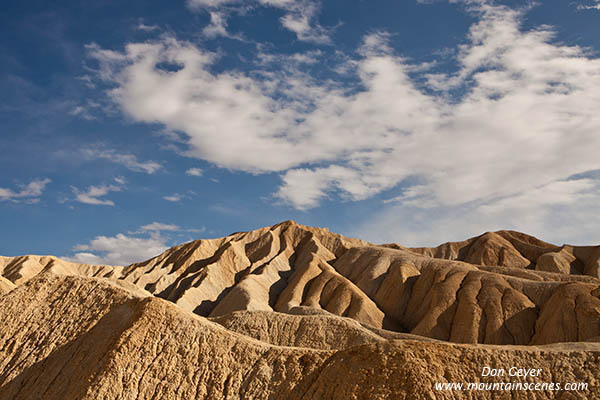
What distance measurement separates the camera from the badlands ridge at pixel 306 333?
20.9 m

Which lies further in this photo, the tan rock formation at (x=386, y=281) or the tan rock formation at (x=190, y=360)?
the tan rock formation at (x=386, y=281)

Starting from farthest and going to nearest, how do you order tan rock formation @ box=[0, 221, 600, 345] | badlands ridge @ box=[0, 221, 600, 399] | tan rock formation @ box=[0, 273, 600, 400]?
tan rock formation @ box=[0, 221, 600, 345] → badlands ridge @ box=[0, 221, 600, 399] → tan rock formation @ box=[0, 273, 600, 400]

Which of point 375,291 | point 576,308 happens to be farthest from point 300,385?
point 375,291

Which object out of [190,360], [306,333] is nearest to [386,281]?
[306,333]

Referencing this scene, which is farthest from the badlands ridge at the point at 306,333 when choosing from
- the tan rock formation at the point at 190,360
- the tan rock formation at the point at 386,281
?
the tan rock formation at the point at 386,281

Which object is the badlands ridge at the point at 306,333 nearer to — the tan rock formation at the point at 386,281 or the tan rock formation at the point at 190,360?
the tan rock formation at the point at 190,360

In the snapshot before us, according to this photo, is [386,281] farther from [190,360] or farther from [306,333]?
[190,360]

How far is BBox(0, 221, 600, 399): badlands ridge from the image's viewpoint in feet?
68.6

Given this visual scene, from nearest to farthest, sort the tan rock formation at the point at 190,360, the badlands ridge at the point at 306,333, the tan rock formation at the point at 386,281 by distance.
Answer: the tan rock formation at the point at 190,360
the badlands ridge at the point at 306,333
the tan rock formation at the point at 386,281

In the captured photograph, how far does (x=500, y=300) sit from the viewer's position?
56.8m

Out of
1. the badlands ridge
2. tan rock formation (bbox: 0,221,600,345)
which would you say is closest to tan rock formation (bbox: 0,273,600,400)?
the badlands ridge

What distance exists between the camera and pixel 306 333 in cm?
4047

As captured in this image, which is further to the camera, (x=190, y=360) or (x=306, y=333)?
(x=306, y=333)

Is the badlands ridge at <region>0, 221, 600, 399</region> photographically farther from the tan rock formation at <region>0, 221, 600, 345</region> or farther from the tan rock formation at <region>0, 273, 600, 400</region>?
the tan rock formation at <region>0, 221, 600, 345</region>
